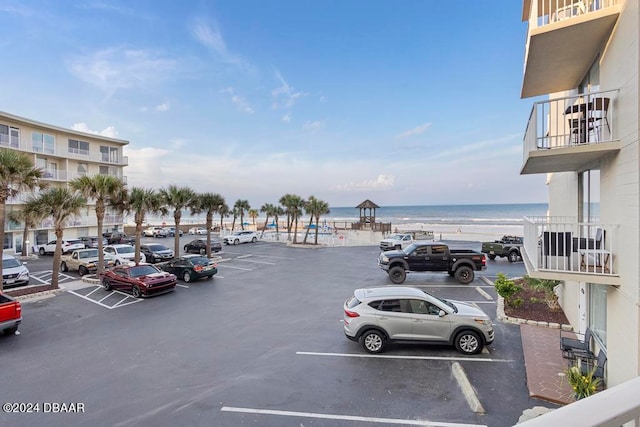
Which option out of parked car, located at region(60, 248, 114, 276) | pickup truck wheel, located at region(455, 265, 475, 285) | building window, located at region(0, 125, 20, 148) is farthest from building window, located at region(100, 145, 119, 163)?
pickup truck wheel, located at region(455, 265, 475, 285)

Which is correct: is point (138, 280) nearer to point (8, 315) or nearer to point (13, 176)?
point (8, 315)

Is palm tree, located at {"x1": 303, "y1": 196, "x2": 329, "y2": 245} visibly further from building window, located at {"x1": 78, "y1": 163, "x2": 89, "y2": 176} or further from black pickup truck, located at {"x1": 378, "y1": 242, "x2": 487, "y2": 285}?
building window, located at {"x1": 78, "y1": 163, "x2": 89, "y2": 176}

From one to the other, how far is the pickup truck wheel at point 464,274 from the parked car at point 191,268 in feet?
43.0

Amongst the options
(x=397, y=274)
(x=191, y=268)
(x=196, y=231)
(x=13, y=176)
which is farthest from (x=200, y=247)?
(x=196, y=231)

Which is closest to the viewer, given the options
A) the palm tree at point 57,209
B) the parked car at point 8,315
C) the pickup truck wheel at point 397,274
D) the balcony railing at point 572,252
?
the balcony railing at point 572,252

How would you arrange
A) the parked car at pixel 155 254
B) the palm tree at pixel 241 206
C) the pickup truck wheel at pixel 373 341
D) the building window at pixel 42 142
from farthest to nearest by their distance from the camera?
1. the palm tree at pixel 241 206
2. the building window at pixel 42 142
3. the parked car at pixel 155 254
4. the pickup truck wheel at pixel 373 341

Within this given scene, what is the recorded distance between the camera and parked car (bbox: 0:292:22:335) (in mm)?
10070

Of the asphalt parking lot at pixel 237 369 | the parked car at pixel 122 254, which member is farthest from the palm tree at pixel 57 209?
the parked car at pixel 122 254

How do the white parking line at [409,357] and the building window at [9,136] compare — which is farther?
the building window at [9,136]

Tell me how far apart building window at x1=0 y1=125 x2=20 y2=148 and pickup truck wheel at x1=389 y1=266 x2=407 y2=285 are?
33.0m

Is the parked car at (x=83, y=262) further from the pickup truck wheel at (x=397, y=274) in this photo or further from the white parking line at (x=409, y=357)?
the white parking line at (x=409, y=357)

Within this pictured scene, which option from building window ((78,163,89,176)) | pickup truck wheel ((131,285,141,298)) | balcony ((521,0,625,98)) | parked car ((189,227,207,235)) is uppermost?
building window ((78,163,89,176))

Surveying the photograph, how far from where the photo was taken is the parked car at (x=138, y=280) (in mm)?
15078

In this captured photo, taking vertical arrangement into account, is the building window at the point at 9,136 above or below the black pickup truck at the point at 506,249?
above
